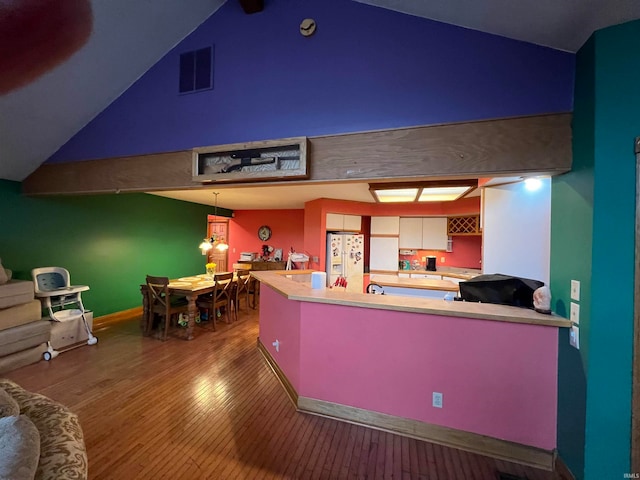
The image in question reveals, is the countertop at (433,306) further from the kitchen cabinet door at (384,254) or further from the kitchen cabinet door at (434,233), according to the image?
the kitchen cabinet door at (434,233)

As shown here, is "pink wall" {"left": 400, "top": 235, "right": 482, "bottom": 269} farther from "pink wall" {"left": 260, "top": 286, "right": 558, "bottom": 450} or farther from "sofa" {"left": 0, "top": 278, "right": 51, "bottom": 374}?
"sofa" {"left": 0, "top": 278, "right": 51, "bottom": 374}

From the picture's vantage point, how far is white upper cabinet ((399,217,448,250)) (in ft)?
18.6

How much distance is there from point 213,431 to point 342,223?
4.26 m

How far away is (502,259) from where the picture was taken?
260 cm

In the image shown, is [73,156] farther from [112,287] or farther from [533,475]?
[533,475]

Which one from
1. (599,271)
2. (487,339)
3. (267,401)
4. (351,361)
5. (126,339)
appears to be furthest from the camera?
(126,339)

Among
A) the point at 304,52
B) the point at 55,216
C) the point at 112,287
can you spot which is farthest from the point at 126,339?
the point at 304,52

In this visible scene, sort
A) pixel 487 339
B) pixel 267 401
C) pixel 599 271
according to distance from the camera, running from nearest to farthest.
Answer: pixel 599 271 < pixel 487 339 < pixel 267 401

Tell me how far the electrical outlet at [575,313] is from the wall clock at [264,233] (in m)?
6.80

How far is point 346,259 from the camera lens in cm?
572

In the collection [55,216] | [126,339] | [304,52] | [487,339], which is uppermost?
[304,52]

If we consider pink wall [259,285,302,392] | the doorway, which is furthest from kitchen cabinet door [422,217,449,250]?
the doorway

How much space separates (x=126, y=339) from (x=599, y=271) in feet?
16.6

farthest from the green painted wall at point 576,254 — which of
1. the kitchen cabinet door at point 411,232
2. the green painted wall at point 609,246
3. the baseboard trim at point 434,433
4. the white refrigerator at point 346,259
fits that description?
the kitchen cabinet door at point 411,232
